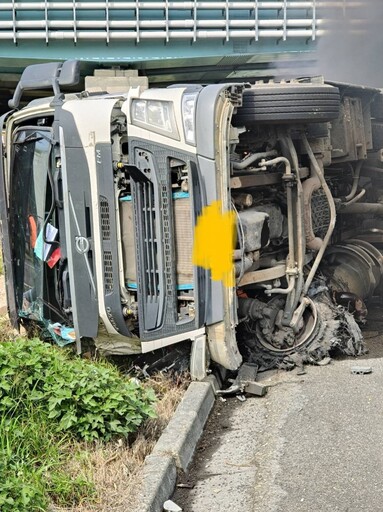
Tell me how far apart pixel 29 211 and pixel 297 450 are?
259 centimetres

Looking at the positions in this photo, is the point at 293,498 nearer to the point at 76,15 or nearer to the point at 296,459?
the point at 296,459

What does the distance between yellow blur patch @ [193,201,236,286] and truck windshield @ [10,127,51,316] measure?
43.4 inches

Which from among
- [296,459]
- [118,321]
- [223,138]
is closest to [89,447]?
[296,459]

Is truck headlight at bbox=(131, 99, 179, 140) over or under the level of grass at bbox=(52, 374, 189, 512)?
over

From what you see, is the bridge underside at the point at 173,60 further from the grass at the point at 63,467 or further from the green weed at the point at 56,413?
the grass at the point at 63,467

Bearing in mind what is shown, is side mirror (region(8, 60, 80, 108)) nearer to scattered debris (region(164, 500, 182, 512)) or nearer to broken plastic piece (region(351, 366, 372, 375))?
broken plastic piece (region(351, 366, 372, 375))

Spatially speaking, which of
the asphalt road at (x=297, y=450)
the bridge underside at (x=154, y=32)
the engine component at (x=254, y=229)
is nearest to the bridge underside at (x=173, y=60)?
the bridge underside at (x=154, y=32)

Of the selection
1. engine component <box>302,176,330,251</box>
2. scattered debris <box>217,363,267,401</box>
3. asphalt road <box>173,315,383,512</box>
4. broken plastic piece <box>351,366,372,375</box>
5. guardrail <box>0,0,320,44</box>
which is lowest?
scattered debris <box>217,363,267,401</box>

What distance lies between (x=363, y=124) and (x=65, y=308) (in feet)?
11.7

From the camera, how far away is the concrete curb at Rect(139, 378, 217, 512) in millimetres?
3830

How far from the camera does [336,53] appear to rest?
1270 centimetres

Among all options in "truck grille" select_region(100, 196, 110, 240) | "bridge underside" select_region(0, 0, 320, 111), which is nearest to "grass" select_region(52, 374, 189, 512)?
"truck grille" select_region(100, 196, 110, 240)

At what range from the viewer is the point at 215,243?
5.51m

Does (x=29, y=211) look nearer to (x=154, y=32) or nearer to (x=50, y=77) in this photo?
(x=50, y=77)
